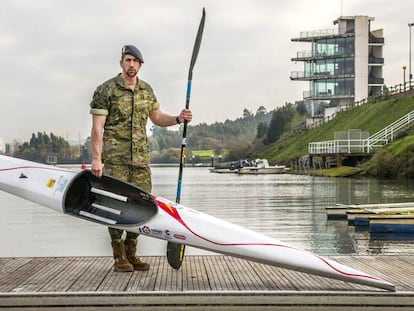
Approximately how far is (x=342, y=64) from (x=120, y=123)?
92909 millimetres

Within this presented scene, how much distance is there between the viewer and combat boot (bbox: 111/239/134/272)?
843cm

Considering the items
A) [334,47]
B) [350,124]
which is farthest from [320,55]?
[350,124]

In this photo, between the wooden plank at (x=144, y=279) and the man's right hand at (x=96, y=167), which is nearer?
the wooden plank at (x=144, y=279)

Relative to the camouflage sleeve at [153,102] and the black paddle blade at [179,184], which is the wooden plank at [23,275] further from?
the camouflage sleeve at [153,102]

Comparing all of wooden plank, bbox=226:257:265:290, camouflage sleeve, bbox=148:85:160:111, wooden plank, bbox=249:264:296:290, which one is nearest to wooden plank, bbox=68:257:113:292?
wooden plank, bbox=226:257:265:290

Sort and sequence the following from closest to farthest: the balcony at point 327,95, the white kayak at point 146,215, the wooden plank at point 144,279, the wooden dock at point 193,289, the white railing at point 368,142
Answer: the wooden dock at point 193,289, the wooden plank at point 144,279, the white kayak at point 146,215, the white railing at point 368,142, the balcony at point 327,95

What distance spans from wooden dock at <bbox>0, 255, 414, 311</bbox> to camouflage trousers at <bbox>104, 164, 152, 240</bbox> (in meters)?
0.47

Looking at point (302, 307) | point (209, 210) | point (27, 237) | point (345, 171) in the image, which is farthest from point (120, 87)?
point (345, 171)

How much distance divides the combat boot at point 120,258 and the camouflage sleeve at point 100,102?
1.54m

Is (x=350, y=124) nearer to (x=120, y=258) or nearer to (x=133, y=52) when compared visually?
(x=133, y=52)

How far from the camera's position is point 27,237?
1955 cm

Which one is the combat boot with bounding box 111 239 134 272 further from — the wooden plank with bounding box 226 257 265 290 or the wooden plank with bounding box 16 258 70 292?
the wooden plank with bounding box 226 257 265 290

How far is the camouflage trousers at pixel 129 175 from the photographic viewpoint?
8.52 m

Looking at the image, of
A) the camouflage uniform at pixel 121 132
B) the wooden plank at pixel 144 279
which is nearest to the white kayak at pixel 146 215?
the camouflage uniform at pixel 121 132
